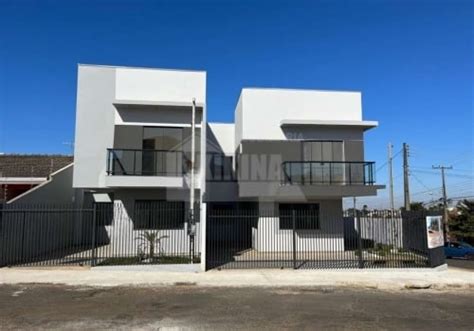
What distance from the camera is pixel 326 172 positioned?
18.6m

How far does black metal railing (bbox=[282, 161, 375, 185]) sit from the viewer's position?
18.4 m

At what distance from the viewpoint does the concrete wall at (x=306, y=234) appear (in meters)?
19.1

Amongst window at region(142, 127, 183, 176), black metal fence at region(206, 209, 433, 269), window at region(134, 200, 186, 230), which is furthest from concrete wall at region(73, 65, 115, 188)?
black metal fence at region(206, 209, 433, 269)

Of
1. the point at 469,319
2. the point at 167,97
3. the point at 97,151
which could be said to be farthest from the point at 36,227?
the point at 469,319

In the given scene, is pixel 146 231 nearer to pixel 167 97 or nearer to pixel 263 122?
pixel 167 97

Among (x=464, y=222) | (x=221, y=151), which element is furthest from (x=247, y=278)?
(x=464, y=222)

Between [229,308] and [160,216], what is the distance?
9.66m

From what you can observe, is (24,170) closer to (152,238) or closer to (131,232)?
(131,232)

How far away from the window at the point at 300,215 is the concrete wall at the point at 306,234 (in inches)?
8.1

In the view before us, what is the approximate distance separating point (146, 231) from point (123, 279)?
15.0ft

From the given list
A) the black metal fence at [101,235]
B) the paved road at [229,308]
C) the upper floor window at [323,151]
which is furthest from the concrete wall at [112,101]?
the paved road at [229,308]

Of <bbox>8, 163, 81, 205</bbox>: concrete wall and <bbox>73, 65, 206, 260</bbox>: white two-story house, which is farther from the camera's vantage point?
<bbox>73, 65, 206, 260</bbox>: white two-story house

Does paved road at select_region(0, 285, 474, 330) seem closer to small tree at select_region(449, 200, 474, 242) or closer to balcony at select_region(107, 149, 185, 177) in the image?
balcony at select_region(107, 149, 185, 177)

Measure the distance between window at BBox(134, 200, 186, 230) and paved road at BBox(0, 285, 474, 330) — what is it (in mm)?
6480
